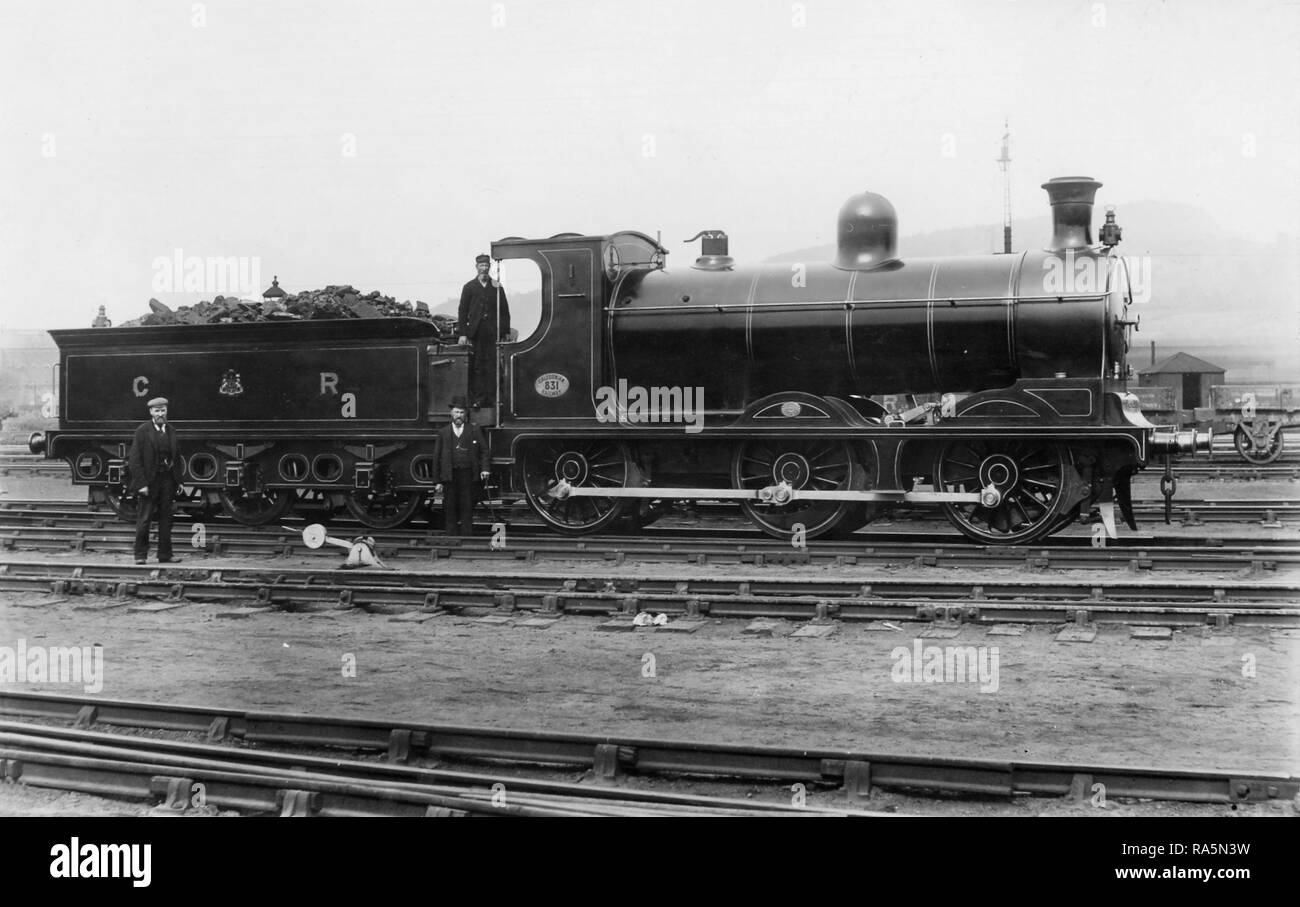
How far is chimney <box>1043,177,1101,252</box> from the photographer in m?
11.1

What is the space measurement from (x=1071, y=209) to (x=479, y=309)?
A: 5710 millimetres

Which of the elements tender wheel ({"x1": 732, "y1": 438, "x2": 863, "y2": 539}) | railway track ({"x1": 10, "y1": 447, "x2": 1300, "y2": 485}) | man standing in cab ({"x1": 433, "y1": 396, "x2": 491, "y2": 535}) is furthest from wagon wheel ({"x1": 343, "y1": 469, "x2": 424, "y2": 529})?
railway track ({"x1": 10, "y1": 447, "x2": 1300, "y2": 485})

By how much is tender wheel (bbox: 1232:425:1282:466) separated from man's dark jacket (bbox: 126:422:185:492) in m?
18.1

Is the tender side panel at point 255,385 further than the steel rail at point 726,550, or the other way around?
the tender side panel at point 255,385

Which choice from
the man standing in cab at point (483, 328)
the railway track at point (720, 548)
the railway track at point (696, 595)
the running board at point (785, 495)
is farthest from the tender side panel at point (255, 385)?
the railway track at point (696, 595)

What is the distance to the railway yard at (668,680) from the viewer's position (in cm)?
483

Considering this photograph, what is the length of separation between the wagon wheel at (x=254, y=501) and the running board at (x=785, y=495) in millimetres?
3438

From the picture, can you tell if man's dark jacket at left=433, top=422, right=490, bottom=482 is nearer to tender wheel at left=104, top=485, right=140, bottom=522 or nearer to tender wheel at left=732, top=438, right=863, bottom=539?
tender wheel at left=732, top=438, right=863, bottom=539

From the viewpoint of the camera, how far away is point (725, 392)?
41.2 feet

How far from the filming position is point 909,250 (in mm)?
154250

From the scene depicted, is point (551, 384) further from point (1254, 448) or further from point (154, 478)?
point (1254, 448)

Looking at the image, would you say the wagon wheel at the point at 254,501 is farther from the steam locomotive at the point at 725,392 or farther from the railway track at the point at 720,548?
the railway track at the point at 720,548

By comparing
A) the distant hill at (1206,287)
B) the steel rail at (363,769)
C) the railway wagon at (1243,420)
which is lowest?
the steel rail at (363,769)
